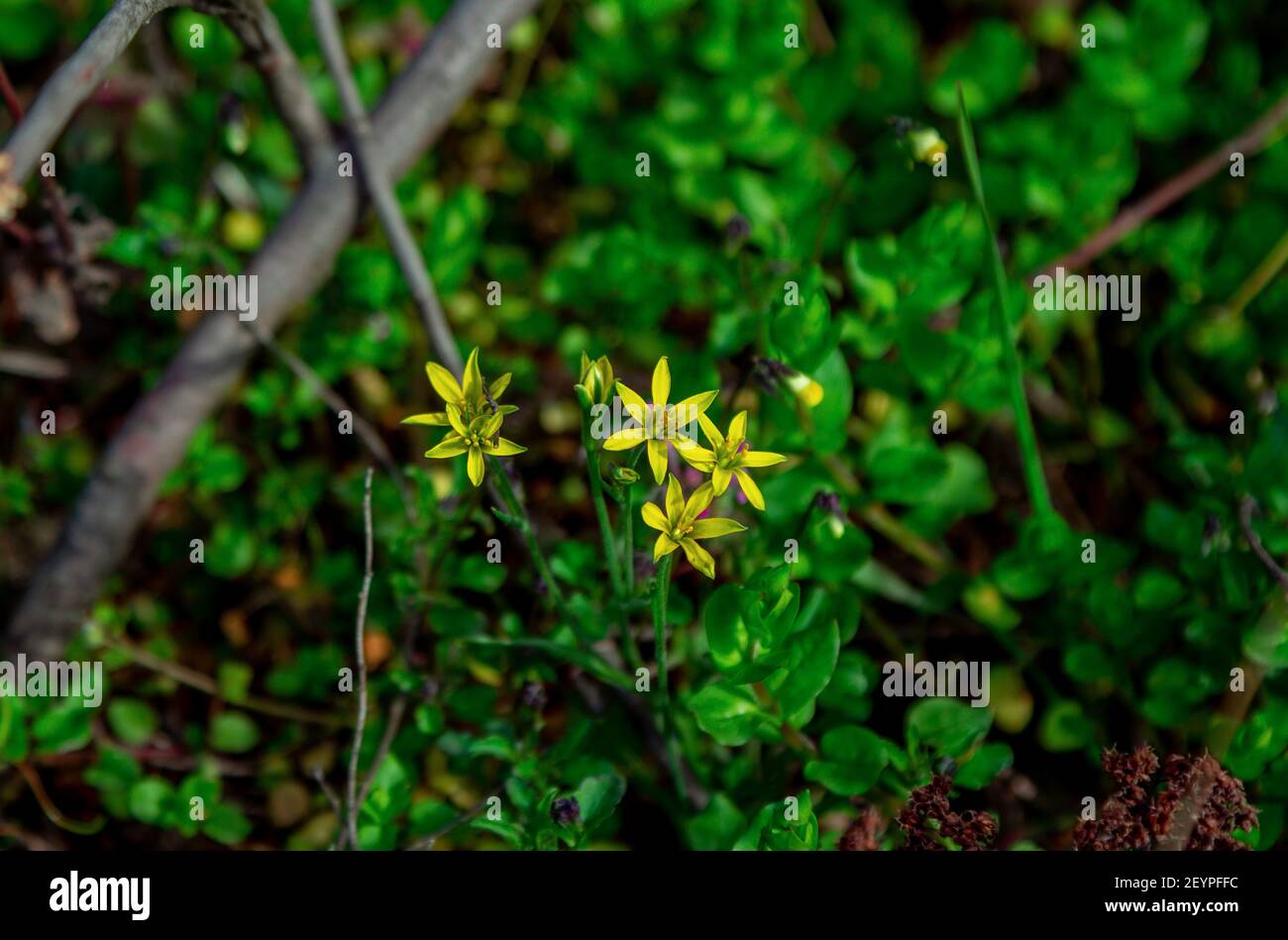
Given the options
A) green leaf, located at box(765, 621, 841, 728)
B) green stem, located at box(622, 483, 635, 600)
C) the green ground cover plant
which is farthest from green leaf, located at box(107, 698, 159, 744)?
green leaf, located at box(765, 621, 841, 728)

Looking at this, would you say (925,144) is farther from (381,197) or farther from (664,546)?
(381,197)

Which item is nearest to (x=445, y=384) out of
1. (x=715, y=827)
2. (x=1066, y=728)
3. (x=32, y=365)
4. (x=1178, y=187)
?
(x=715, y=827)

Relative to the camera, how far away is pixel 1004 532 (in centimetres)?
302

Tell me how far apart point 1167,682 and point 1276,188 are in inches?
62.2

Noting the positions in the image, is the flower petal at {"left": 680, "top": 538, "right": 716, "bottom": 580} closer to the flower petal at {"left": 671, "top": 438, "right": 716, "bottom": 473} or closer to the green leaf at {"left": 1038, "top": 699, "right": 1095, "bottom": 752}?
the flower petal at {"left": 671, "top": 438, "right": 716, "bottom": 473}

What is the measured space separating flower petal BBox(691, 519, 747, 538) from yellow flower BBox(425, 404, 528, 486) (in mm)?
315

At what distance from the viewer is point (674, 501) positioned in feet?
5.66

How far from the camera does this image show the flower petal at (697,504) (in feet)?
5.61

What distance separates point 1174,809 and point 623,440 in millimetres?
1275

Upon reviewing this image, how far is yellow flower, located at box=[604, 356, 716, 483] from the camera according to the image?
1651 millimetres

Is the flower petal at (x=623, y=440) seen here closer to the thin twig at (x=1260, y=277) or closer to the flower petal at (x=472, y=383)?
the flower petal at (x=472, y=383)
